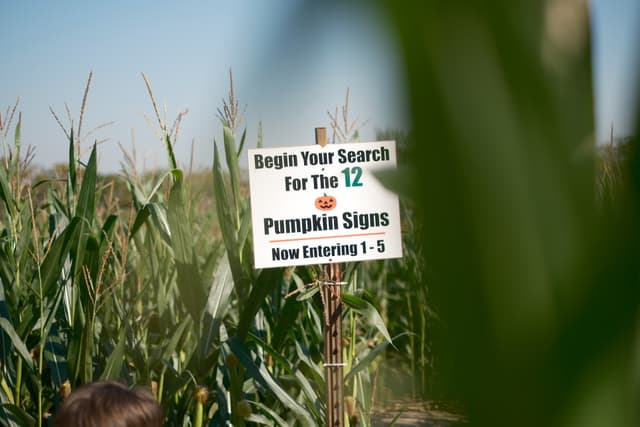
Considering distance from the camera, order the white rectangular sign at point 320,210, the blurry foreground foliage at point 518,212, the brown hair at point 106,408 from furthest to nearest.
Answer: the white rectangular sign at point 320,210 < the brown hair at point 106,408 < the blurry foreground foliage at point 518,212

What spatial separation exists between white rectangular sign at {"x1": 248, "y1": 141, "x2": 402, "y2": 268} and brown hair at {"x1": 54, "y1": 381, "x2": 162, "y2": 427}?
0.57 m

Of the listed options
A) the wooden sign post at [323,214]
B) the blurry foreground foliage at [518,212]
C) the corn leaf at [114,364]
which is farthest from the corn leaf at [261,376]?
the blurry foreground foliage at [518,212]

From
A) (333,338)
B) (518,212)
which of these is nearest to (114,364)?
(333,338)

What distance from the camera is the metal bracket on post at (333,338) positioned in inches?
65.2

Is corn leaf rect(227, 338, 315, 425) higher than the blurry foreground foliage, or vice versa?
the blurry foreground foliage

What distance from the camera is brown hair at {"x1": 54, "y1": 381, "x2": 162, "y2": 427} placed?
104 cm

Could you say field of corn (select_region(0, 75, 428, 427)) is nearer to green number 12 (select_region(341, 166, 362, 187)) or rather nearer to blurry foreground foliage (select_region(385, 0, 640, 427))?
green number 12 (select_region(341, 166, 362, 187))

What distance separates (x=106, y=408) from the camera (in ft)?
3.45

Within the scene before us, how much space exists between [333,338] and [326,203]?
331 mm

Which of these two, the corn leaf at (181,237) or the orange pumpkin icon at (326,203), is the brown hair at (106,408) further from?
the orange pumpkin icon at (326,203)

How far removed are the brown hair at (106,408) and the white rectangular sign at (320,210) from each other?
1.87 ft

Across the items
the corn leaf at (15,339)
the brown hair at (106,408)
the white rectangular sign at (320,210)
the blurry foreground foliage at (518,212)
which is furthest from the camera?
the corn leaf at (15,339)

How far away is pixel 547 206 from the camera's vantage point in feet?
0.40

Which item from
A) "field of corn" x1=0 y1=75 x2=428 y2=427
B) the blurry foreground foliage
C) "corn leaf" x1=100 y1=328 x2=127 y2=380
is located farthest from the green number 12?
the blurry foreground foliage
